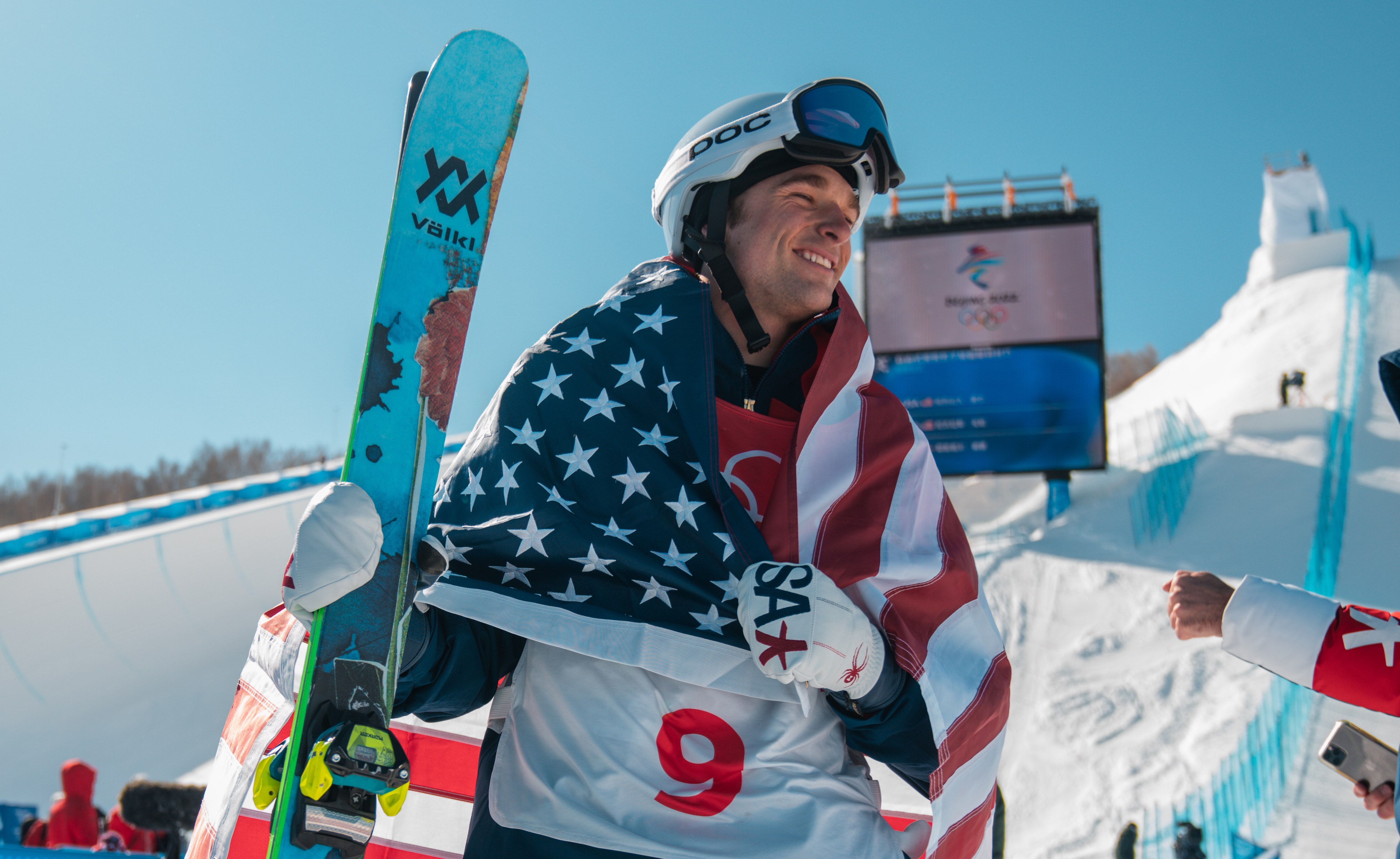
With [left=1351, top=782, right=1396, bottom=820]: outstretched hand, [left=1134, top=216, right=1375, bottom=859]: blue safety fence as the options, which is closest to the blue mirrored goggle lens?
[left=1351, top=782, right=1396, bottom=820]: outstretched hand

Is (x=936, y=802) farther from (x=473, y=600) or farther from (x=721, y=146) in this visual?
(x=721, y=146)

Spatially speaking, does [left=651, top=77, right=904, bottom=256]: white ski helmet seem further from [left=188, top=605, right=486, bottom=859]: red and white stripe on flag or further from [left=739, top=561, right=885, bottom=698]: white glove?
[left=188, top=605, right=486, bottom=859]: red and white stripe on flag

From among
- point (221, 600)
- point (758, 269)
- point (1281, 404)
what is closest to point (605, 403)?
point (758, 269)

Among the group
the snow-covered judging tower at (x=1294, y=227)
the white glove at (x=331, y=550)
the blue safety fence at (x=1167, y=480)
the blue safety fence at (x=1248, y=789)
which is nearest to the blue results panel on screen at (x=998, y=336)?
the blue safety fence at (x=1167, y=480)

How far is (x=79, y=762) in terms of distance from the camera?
211 inches

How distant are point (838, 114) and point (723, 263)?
468 millimetres

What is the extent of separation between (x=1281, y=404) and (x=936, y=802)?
27459 mm

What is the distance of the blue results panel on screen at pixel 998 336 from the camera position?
15719 mm

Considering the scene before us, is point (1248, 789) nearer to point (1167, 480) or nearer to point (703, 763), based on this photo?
point (703, 763)

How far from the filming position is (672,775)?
1.74 m

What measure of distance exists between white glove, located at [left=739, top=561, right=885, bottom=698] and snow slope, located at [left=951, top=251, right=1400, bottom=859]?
238 inches

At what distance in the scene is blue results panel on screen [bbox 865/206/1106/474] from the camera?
1572 centimetres

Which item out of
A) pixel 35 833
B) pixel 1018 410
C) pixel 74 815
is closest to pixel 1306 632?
pixel 74 815

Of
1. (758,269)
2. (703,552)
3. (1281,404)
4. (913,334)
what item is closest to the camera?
(703,552)
